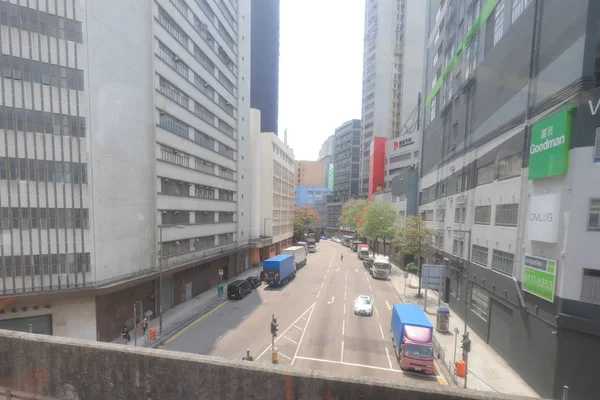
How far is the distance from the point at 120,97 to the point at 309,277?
3114 cm

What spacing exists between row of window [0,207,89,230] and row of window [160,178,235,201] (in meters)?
7.22

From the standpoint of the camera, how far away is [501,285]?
60.1 feet

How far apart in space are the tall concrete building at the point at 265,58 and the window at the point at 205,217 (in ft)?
184

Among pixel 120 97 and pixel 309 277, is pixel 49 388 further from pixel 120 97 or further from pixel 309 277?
pixel 309 277

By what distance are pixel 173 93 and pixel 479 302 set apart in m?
31.9

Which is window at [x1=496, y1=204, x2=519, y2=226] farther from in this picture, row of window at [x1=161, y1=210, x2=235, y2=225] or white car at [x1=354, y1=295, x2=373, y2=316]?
row of window at [x1=161, y1=210, x2=235, y2=225]

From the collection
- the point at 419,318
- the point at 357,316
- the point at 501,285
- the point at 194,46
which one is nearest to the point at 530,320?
the point at 501,285

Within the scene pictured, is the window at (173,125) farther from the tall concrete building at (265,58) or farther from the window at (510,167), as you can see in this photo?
the tall concrete building at (265,58)

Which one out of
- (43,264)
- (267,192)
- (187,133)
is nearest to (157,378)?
(43,264)

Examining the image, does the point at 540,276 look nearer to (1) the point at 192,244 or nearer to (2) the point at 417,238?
(2) the point at 417,238

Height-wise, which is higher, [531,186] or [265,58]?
[265,58]

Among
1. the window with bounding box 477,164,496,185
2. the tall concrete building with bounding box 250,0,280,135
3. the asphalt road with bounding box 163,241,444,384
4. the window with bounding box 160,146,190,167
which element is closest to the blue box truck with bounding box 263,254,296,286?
the asphalt road with bounding box 163,241,444,384

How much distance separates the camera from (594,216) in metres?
12.5

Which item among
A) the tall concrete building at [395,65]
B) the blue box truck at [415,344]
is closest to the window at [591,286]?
the blue box truck at [415,344]
